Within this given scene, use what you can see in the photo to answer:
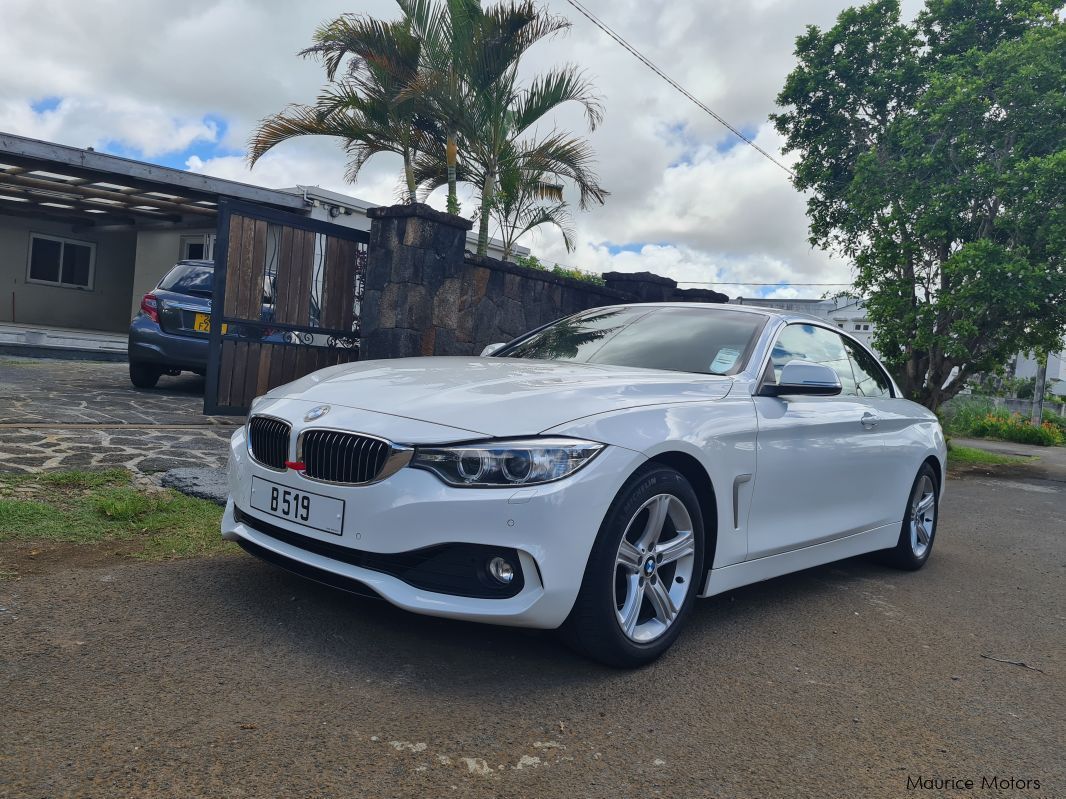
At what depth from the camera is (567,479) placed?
2.96 m

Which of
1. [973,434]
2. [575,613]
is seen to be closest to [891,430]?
[575,613]

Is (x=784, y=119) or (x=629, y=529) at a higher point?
(x=784, y=119)

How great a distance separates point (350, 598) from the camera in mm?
3709

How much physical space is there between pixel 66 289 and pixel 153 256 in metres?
2.73

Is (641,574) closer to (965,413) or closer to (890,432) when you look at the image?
(890,432)

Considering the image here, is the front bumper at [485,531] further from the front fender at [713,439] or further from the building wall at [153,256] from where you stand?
the building wall at [153,256]

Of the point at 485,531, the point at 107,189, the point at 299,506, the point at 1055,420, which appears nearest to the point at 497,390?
the point at 485,531

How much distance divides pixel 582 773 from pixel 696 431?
1.44 metres

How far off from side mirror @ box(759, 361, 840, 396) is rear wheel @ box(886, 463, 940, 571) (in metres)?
1.71

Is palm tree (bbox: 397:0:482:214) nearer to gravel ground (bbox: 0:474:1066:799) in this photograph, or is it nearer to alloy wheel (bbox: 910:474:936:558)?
alloy wheel (bbox: 910:474:936:558)

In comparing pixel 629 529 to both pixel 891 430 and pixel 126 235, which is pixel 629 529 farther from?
pixel 126 235

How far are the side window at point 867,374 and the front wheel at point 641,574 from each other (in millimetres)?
2097

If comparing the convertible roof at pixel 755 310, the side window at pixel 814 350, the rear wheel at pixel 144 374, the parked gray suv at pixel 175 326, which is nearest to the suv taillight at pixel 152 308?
the parked gray suv at pixel 175 326

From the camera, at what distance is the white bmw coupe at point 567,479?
295 centimetres
